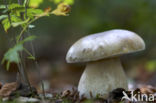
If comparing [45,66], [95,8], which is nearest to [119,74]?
[95,8]

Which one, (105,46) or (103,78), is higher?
(105,46)

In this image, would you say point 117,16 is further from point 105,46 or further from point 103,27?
point 105,46

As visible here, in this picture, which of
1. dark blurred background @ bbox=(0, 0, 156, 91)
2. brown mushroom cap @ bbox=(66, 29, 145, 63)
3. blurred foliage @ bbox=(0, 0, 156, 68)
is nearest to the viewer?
brown mushroom cap @ bbox=(66, 29, 145, 63)

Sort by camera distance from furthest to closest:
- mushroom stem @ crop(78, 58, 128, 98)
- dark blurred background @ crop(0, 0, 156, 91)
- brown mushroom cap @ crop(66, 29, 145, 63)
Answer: dark blurred background @ crop(0, 0, 156, 91) < mushroom stem @ crop(78, 58, 128, 98) < brown mushroom cap @ crop(66, 29, 145, 63)

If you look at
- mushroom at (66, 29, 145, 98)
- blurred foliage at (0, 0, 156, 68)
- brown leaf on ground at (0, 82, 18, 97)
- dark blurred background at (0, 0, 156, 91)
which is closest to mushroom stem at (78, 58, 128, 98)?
mushroom at (66, 29, 145, 98)

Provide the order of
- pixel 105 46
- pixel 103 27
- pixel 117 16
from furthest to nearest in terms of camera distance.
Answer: pixel 117 16, pixel 103 27, pixel 105 46

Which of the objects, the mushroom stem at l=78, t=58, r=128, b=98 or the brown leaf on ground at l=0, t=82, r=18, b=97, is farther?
the mushroom stem at l=78, t=58, r=128, b=98

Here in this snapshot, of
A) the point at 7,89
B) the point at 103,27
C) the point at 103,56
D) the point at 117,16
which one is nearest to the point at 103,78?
the point at 103,56

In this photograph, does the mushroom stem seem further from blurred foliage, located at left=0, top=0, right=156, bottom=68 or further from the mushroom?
blurred foliage, located at left=0, top=0, right=156, bottom=68
